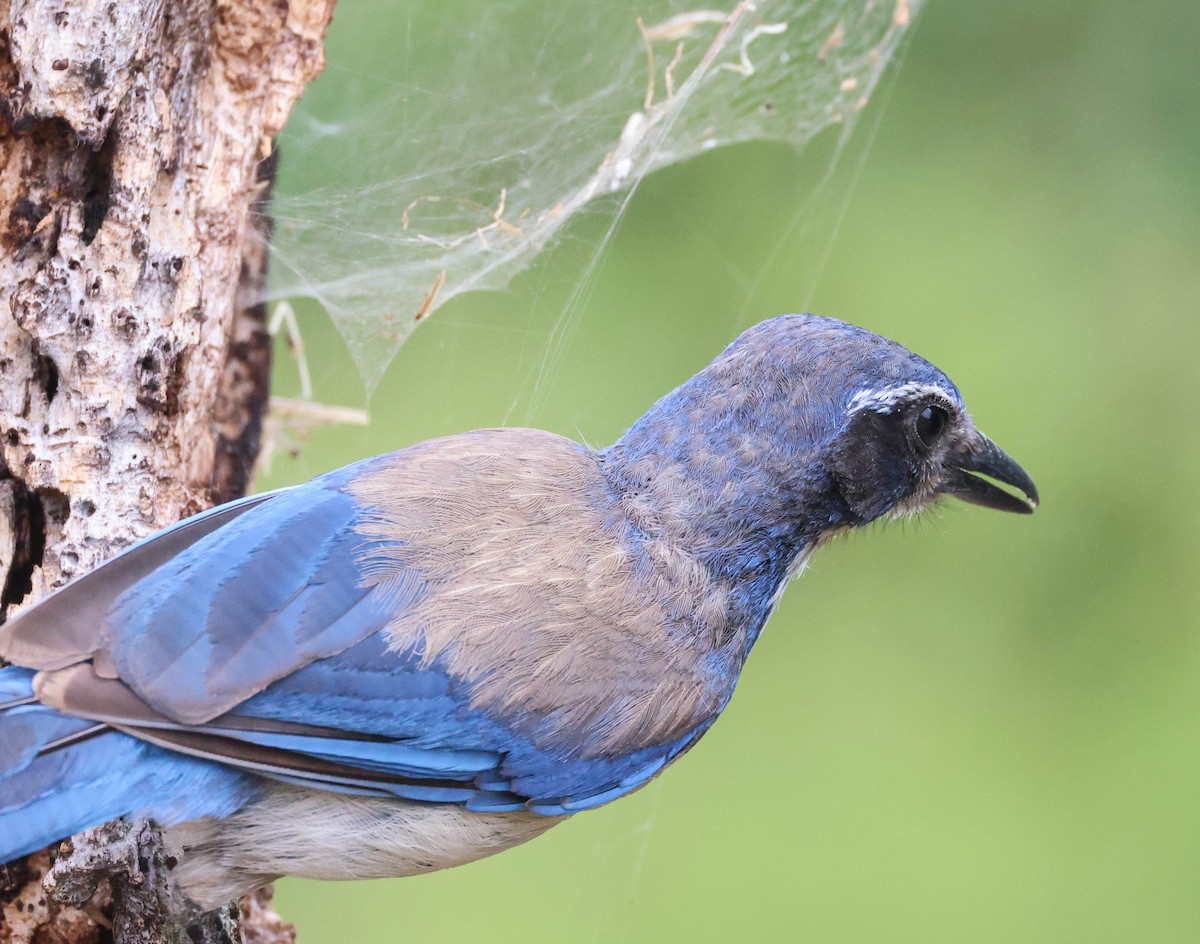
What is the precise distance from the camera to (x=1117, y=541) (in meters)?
4.30

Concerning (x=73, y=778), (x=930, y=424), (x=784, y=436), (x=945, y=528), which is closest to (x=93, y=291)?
(x=73, y=778)

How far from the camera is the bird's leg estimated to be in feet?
7.91

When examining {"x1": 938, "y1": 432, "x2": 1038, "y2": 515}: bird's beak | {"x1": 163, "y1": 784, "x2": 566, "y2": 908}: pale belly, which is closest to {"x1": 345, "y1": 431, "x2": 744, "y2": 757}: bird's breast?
{"x1": 163, "y1": 784, "x2": 566, "y2": 908}: pale belly

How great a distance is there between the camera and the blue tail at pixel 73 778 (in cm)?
209

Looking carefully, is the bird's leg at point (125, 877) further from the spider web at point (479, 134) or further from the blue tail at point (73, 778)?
the spider web at point (479, 134)

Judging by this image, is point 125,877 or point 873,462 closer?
point 125,877

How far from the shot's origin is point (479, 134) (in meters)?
3.40

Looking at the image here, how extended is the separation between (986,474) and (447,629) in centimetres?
146

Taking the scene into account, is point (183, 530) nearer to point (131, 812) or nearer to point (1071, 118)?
point (131, 812)

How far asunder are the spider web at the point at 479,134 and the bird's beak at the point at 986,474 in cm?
108

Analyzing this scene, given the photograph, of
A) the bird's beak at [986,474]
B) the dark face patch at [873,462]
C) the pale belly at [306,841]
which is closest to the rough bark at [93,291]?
the pale belly at [306,841]

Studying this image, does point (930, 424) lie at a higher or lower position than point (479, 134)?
lower

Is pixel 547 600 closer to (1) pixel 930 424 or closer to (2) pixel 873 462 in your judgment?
(2) pixel 873 462

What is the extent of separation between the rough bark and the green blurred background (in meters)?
1.03
